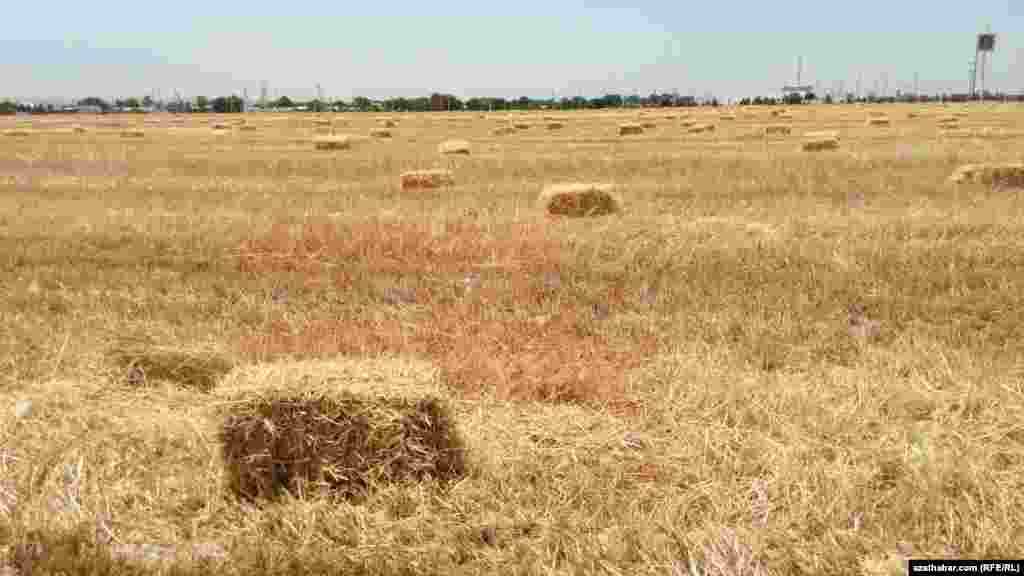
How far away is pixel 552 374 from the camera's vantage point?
7.60m

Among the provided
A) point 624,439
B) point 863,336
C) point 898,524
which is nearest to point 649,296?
point 863,336

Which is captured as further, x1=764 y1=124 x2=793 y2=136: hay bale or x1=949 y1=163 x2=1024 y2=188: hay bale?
x1=764 y1=124 x2=793 y2=136: hay bale

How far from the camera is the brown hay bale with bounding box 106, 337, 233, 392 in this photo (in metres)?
7.73

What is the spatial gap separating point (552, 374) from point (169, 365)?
3.14 meters

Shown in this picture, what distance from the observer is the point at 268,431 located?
5586 mm

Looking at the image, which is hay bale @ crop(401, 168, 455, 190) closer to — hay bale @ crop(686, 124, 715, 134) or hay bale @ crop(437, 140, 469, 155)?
hay bale @ crop(437, 140, 469, 155)

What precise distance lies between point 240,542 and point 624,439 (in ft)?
8.18

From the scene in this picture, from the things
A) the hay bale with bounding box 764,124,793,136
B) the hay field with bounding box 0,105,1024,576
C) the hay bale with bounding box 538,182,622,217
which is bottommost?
the hay field with bounding box 0,105,1024,576

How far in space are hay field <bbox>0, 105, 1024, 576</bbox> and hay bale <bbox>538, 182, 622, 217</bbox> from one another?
0.41 m

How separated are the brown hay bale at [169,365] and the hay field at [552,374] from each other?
0.02 meters

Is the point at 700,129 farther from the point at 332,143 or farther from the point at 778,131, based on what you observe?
the point at 332,143

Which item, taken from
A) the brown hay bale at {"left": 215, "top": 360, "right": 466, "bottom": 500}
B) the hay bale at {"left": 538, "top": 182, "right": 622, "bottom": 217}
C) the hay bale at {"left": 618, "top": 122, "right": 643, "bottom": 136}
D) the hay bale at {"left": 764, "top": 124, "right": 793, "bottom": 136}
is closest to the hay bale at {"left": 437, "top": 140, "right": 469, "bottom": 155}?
the hay bale at {"left": 618, "top": 122, "right": 643, "bottom": 136}

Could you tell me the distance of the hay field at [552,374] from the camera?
5141mm

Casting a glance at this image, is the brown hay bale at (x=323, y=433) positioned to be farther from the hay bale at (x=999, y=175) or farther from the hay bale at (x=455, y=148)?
the hay bale at (x=455, y=148)
